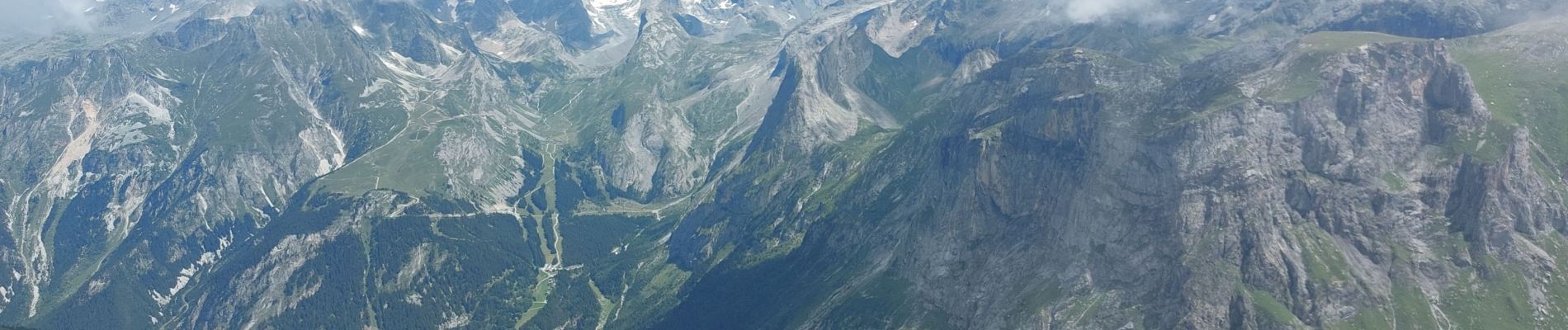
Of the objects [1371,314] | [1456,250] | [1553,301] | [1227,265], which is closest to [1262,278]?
[1227,265]

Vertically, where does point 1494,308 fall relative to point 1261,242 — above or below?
below

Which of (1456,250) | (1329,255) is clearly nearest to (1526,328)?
(1456,250)

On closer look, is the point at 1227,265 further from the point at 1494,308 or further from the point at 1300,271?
the point at 1494,308

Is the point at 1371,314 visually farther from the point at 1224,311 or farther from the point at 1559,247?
the point at 1559,247

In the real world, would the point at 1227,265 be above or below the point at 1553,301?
above

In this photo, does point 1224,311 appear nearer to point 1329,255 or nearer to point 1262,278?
point 1262,278

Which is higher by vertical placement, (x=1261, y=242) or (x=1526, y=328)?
(x=1261, y=242)

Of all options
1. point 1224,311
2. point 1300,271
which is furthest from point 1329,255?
point 1224,311
